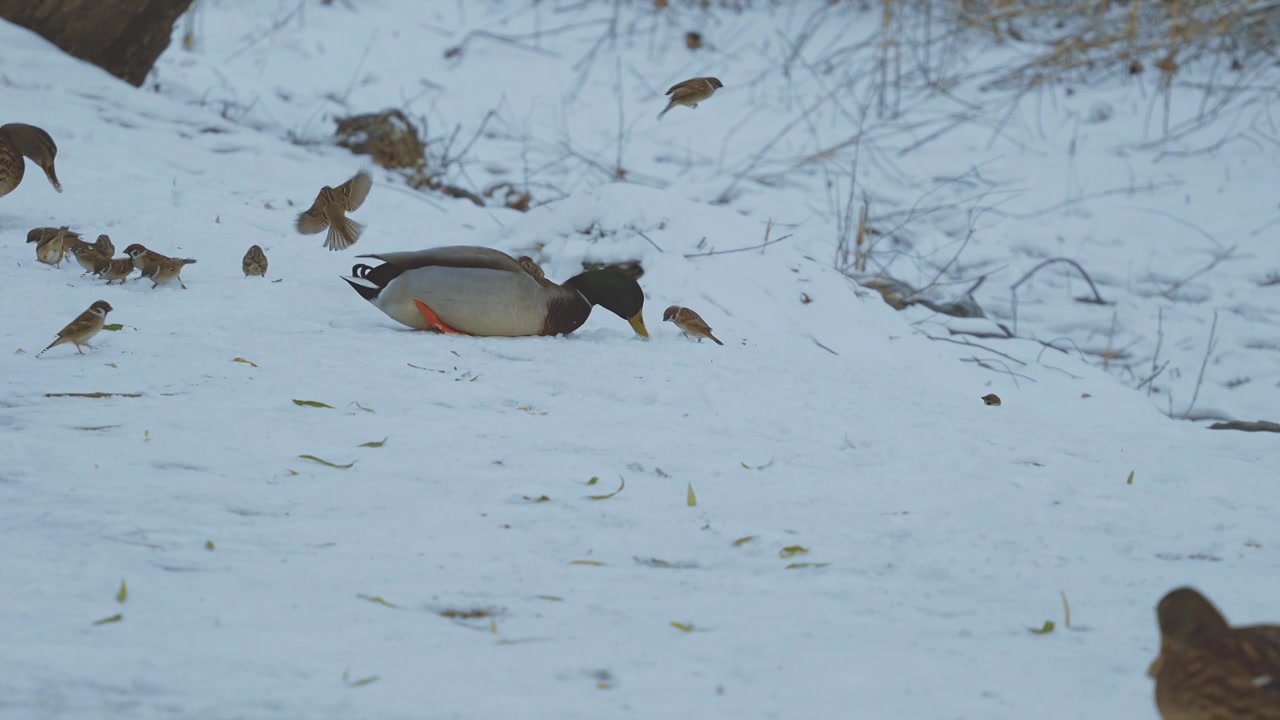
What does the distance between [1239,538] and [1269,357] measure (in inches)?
150

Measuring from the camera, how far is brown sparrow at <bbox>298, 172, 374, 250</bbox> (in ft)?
18.3

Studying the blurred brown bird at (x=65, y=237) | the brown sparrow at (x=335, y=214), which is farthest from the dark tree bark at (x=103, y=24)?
the blurred brown bird at (x=65, y=237)

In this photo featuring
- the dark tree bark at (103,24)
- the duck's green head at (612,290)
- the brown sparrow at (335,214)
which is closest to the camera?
the duck's green head at (612,290)

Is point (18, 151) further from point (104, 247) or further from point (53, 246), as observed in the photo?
point (104, 247)

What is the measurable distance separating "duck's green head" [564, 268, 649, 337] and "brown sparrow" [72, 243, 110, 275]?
6.38 feet

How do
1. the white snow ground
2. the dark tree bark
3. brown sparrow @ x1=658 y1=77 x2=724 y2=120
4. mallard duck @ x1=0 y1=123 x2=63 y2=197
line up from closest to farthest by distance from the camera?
the white snow ground → brown sparrow @ x1=658 y1=77 x2=724 y2=120 → mallard duck @ x1=0 y1=123 x2=63 y2=197 → the dark tree bark

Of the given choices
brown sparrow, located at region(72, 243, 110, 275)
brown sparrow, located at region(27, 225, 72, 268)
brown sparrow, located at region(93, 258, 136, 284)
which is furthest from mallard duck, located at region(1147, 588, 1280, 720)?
brown sparrow, located at region(27, 225, 72, 268)

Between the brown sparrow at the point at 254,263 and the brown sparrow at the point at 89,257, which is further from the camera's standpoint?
the brown sparrow at the point at 254,263

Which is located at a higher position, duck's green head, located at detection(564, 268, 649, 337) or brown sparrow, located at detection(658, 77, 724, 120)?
brown sparrow, located at detection(658, 77, 724, 120)

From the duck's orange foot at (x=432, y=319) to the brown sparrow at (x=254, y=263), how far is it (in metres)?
1.06

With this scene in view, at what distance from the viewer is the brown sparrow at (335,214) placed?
558cm

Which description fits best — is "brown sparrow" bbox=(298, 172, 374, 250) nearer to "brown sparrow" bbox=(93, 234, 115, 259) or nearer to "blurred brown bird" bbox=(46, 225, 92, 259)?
"brown sparrow" bbox=(93, 234, 115, 259)

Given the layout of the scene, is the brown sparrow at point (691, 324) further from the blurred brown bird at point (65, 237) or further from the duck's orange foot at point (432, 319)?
the blurred brown bird at point (65, 237)

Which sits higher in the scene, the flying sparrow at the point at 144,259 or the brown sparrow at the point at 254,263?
the brown sparrow at the point at 254,263
